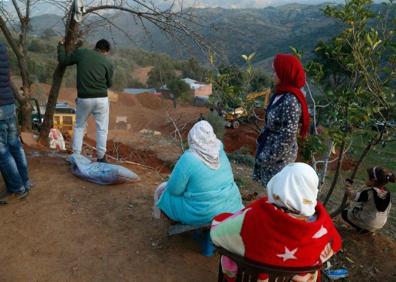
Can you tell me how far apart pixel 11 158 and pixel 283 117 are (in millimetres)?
2487

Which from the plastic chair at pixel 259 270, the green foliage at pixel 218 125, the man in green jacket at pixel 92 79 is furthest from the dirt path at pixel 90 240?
the green foliage at pixel 218 125

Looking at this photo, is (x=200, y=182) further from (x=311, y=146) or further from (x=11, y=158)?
(x=11, y=158)

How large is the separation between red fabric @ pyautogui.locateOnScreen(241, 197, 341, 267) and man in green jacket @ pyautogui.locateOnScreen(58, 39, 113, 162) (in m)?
2.98

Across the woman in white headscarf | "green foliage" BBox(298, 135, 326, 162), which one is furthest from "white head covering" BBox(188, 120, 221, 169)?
"green foliage" BBox(298, 135, 326, 162)

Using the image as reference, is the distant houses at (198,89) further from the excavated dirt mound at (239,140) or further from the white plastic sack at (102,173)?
the white plastic sack at (102,173)

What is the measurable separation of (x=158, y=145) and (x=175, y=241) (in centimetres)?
969

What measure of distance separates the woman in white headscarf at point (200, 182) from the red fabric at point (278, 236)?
0.91m

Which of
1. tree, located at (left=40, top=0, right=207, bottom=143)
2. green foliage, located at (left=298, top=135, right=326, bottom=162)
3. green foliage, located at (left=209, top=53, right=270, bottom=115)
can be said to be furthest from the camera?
tree, located at (left=40, top=0, right=207, bottom=143)

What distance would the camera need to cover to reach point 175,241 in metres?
3.55

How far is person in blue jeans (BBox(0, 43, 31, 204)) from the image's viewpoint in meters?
3.68

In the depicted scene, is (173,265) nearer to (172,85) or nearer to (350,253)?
(350,253)

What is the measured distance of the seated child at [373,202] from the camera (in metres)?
3.68

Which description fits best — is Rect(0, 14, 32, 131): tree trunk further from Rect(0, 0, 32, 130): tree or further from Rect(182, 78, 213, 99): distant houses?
Rect(182, 78, 213, 99): distant houses

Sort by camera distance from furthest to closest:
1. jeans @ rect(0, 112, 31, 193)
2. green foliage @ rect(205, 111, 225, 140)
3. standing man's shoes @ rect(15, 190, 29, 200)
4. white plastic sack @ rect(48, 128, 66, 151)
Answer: green foliage @ rect(205, 111, 225, 140)
white plastic sack @ rect(48, 128, 66, 151)
standing man's shoes @ rect(15, 190, 29, 200)
jeans @ rect(0, 112, 31, 193)
